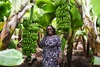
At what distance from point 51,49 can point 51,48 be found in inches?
0.5

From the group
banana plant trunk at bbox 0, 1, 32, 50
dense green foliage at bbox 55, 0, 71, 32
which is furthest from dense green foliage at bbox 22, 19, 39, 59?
banana plant trunk at bbox 0, 1, 32, 50

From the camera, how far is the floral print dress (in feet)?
9.08

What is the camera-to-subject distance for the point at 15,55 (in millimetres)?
939

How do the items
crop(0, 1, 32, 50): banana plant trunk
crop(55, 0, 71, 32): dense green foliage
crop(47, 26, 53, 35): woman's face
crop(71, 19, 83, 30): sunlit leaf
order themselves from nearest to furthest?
crop(0, 1, 32, 50): banana plant trunk < crop(55, 0, 71, 32): dense green foliage < crop(47, 26, 53, 35): woman's face < crop(71, 19, 83, 30): sunlit leaf

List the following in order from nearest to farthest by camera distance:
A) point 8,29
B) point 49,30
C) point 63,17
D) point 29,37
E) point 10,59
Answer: point 10,59, point 8,29, point 63,17, point 29,37, point 49,30

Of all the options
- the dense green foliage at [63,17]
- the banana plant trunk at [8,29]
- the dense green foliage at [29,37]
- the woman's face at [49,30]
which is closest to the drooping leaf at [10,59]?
the banana plant trunk at [8,29]

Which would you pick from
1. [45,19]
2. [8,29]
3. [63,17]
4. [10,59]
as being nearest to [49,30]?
[45,19]

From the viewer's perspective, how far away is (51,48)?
111 inches

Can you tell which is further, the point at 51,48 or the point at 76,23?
the point at 76,23

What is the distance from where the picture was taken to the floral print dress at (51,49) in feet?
9.08

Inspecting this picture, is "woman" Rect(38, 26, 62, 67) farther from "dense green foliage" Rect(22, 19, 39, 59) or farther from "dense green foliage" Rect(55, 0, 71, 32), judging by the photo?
"dense green foliage" Rect(55, 0, 71, 32)

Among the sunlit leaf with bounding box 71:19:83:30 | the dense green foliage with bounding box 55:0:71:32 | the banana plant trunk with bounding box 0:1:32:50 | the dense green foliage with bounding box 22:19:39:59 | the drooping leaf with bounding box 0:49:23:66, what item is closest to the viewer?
the drooping leaf with bounding box 0:49:23:66

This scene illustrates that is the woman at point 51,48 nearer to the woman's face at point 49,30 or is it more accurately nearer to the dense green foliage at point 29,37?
the woman's face at point 49,30

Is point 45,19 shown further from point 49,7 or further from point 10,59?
point 10,59
